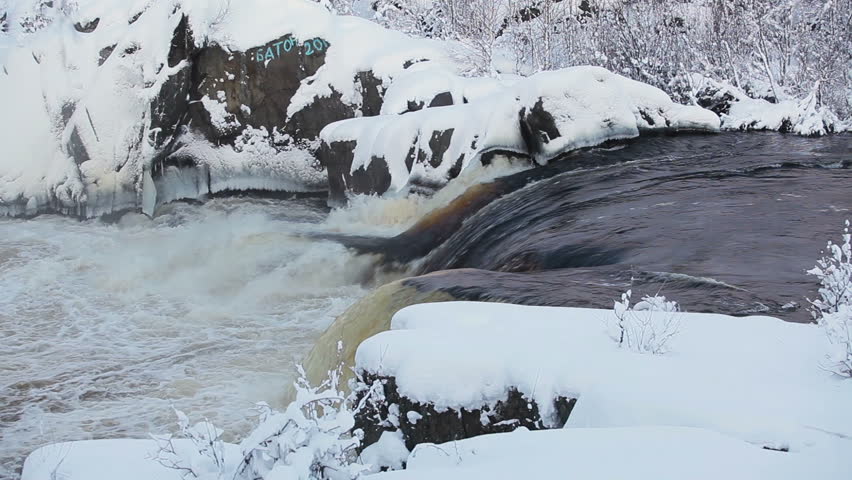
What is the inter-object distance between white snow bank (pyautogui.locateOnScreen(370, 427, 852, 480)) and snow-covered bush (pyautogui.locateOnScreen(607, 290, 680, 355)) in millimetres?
781

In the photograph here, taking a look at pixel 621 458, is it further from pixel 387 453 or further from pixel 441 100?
pixel 441 100

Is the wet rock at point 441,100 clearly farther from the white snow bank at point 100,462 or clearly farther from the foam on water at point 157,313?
the white snow bank at point 100,462

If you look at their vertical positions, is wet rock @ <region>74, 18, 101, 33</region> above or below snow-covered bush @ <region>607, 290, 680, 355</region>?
above

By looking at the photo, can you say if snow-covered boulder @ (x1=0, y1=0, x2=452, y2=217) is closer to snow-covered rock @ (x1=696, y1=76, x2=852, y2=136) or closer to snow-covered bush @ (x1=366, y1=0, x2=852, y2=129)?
snow-covered bush @ (x1=366, y1=0, x2=852, y2=129)

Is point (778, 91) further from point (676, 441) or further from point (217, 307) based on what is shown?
point (676, 441)

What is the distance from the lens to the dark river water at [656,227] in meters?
5.14

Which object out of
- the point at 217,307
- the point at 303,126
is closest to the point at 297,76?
the point at 303,126

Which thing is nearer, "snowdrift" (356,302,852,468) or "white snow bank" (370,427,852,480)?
"white snow bank" (370,427,852,480)

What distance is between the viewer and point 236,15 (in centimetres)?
1398

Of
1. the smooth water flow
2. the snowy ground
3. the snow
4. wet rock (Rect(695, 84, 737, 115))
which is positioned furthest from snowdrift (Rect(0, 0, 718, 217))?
the snow

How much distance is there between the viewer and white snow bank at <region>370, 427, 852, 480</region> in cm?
221

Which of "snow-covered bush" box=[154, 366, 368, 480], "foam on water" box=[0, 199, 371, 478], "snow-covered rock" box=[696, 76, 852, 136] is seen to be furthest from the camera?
"snow-covered rock" box=[696, 76, 852, 136]

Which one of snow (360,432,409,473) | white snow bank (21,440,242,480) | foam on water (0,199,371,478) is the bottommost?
foam on water (0,199,371,478)

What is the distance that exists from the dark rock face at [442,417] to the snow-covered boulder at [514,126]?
20.8ft
